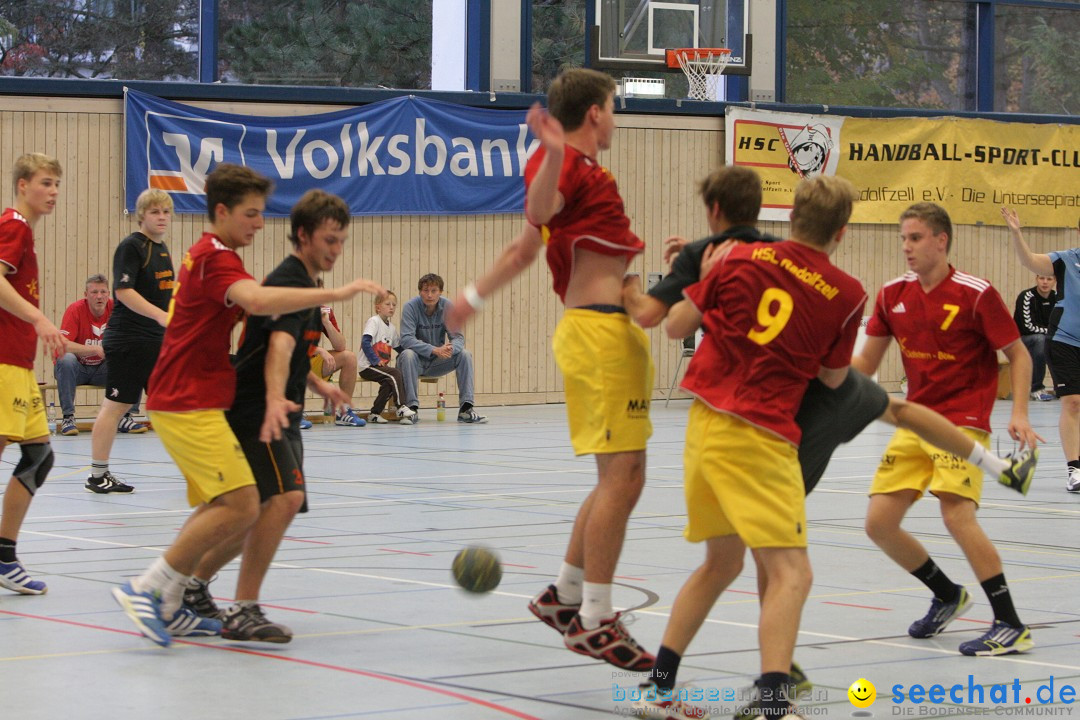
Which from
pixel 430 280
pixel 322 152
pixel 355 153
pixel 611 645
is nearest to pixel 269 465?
pixel 611 645

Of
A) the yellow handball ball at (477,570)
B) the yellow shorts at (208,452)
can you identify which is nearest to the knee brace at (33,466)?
the yellow shorts at (208,452)

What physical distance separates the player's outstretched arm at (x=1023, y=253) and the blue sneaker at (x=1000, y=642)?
13.1 ft

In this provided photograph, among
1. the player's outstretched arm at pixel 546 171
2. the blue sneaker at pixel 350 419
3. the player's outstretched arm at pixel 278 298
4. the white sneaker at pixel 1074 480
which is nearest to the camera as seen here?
the player's outstretched arm at pixel 546 171

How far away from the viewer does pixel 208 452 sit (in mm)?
5723

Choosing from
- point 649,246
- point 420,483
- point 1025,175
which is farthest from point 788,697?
point 1025,175

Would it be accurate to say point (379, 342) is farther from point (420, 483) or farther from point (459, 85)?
point (420, 483)

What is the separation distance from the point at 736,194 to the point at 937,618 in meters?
2.15

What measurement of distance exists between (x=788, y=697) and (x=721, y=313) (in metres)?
1.19

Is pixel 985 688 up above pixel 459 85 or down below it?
below

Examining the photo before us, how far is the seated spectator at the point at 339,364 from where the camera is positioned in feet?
22.5

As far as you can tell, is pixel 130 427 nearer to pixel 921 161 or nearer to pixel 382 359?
pixel 382 359

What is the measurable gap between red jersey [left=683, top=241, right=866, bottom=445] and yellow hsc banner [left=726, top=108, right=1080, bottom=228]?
15.9 meters

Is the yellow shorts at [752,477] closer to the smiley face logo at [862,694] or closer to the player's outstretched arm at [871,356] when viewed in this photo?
the smiley face logo at [862,694]

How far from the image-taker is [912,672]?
534 cm
